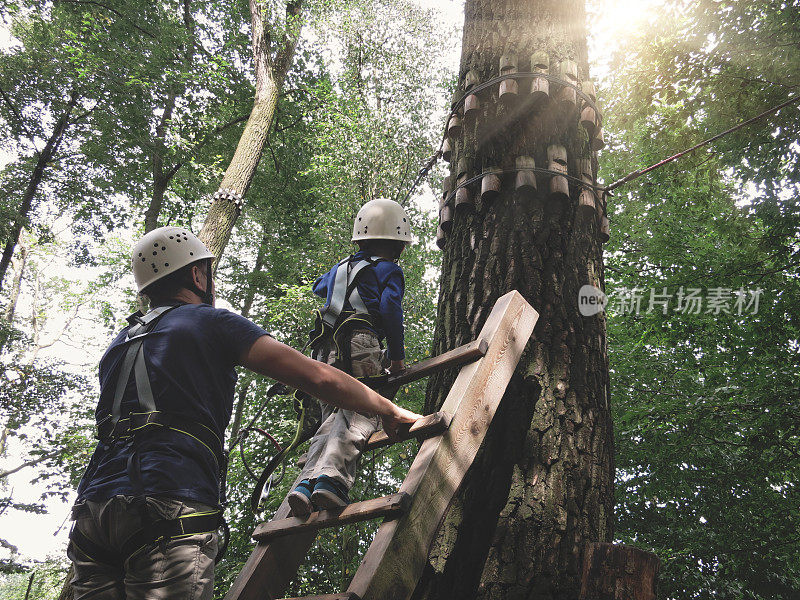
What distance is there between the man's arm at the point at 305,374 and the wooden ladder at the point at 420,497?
30 cm

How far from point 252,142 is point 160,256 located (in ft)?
20.9

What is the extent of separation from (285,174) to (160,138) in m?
4.47

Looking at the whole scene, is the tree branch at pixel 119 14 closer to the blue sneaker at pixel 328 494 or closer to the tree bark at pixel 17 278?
the tree bark at pixel 17 278

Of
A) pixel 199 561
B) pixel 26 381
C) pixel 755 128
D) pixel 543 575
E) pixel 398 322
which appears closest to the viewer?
pixel 199 561

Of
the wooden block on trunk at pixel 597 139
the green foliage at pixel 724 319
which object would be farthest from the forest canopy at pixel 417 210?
the wooden block on trunk at pixel 597 139

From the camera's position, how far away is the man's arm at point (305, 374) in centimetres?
194

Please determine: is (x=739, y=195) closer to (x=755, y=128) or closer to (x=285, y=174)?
(x=755, y=128)

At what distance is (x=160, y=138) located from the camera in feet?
45.5

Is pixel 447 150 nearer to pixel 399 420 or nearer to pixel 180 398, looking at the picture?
pixel 399 420

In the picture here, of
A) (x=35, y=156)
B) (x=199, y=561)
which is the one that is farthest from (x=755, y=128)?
(x=35, y=156)

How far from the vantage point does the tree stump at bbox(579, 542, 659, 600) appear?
6.16 feet

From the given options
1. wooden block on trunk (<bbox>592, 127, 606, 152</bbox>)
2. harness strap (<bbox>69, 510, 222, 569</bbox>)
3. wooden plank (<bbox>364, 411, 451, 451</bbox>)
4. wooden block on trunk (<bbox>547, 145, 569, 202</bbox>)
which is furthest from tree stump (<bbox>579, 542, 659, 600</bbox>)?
wooden block on trunk (<bbox>592, 127, 606, 152</bbox>)

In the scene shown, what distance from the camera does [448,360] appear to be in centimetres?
241

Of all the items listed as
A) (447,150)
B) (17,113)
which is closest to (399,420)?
(447,150)
